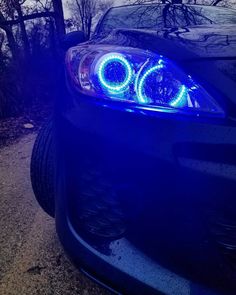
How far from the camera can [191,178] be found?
3.15 feet

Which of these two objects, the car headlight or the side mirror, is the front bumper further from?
the side mirror

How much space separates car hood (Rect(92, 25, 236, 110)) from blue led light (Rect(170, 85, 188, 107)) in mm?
55

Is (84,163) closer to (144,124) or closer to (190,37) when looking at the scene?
(144,124)

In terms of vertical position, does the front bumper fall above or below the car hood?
below

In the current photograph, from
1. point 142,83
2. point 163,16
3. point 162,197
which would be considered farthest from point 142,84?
point 163,16

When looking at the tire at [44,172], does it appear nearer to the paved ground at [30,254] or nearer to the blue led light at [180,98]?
the paved ground at [30,254]

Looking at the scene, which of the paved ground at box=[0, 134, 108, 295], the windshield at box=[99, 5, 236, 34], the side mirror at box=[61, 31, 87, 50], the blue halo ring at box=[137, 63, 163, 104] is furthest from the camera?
the side mirror at box=[61, 31, 87, 50]

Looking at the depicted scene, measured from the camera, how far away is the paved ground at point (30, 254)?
5.38 feet

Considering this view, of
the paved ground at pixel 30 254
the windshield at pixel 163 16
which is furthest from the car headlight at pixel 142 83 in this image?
the windshield at pixel 163 16

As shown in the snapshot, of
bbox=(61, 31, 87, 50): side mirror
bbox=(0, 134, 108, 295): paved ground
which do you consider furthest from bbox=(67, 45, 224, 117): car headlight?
bbox=(61, 31, 87, 50): side mirror

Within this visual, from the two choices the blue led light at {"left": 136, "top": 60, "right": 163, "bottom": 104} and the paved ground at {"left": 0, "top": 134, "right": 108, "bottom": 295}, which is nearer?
the blue led light at {"left": 136, "top": 60, "right": 163, "bottom": 104}

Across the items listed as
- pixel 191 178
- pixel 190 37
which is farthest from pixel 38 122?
pixel 191 178

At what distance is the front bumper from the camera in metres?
0.95

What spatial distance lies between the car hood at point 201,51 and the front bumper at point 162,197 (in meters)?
0.15
